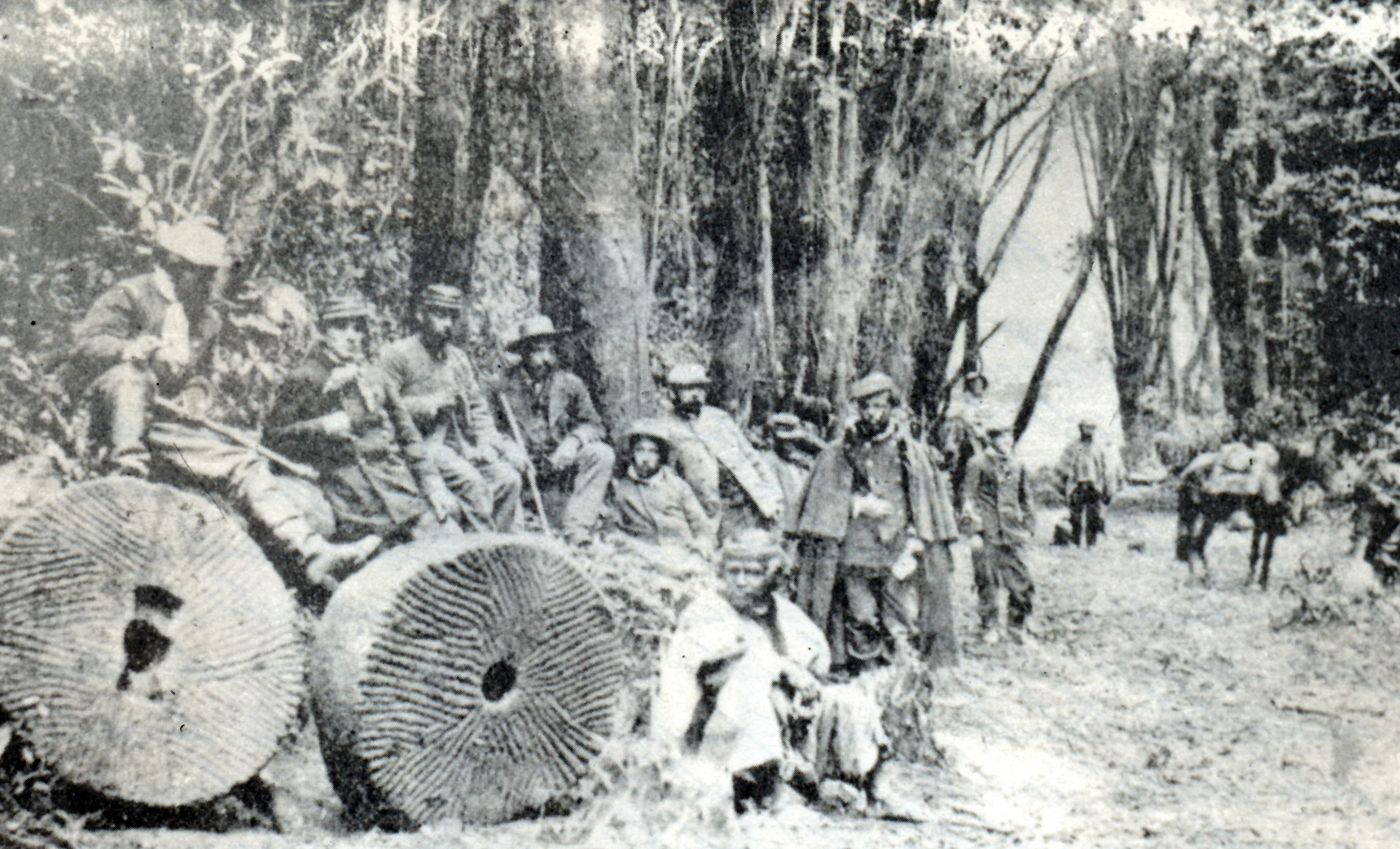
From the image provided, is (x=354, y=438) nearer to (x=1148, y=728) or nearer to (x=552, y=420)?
(x=552, y=420)

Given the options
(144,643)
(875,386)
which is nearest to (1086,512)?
(875,386)

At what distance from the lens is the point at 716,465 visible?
5285 mm

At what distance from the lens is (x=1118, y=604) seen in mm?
4840

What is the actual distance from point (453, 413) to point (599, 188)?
124 cm

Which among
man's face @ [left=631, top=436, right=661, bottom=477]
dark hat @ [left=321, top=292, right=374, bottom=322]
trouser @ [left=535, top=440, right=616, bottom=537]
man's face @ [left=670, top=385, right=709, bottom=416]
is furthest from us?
man's face @ [left=670, top=385, right=709, bottom=416]

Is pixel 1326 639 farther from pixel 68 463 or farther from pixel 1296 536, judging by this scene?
pixel 68 463

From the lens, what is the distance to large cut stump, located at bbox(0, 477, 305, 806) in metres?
3.72

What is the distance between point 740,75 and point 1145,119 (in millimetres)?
1798

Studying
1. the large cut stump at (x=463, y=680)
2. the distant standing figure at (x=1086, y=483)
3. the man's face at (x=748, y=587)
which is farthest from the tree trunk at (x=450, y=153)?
the distant standing figure at (x=1086, y=483)

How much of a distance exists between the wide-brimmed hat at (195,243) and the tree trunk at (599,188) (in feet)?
4.44

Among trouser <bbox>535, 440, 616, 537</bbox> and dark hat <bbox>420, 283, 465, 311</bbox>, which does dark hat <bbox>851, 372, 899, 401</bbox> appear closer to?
trouser <bbox>535, 440, 616, 537</bbox>

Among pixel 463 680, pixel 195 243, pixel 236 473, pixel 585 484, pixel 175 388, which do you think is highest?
pixel 195 243

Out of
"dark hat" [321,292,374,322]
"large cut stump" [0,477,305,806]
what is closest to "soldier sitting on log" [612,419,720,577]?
"dark hat" [321,292,374,322]

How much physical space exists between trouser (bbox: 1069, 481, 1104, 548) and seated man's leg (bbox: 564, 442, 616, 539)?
6.77 feet
